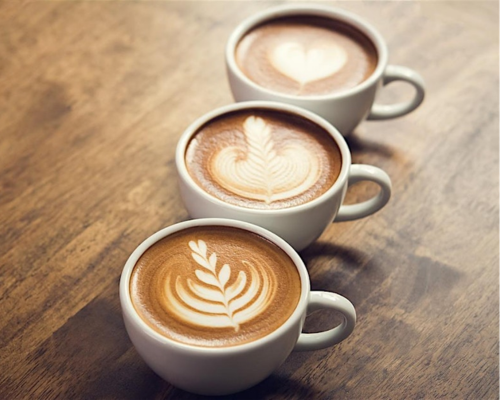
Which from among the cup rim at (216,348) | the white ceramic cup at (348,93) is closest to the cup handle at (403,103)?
the white ceramic cup at (348,93)

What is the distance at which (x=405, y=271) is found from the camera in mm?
1071

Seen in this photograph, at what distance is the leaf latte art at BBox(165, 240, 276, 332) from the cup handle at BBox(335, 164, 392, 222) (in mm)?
227

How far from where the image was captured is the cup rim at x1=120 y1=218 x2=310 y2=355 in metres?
0.80

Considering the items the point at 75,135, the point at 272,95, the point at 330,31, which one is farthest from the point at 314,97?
the point at 75,135

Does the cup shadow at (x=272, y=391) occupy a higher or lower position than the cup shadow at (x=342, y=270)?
higher

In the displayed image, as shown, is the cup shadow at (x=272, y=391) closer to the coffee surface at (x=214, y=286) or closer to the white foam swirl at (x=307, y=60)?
the coffee surface at (x=214, y=286)

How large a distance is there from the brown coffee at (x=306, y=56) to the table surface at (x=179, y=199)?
90 millimetres

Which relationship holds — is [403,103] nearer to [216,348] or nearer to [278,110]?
[278,110]

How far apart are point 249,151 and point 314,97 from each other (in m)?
0.15

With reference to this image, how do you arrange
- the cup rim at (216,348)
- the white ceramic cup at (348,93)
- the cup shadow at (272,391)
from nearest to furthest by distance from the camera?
the cup rim at (216,348) < the cup shadow at (272,391) < the white ceramic cup at (348,93)

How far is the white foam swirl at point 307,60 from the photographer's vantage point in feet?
4.22

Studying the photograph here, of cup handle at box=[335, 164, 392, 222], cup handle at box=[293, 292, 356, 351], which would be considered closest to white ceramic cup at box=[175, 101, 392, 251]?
cup handle at box=[335, 164, 392, 222]

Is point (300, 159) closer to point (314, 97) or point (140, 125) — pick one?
point (314, 97)

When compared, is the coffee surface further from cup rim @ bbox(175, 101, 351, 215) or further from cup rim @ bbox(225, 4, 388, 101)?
cup rim @ bbox(225, 4, 388, 101)
